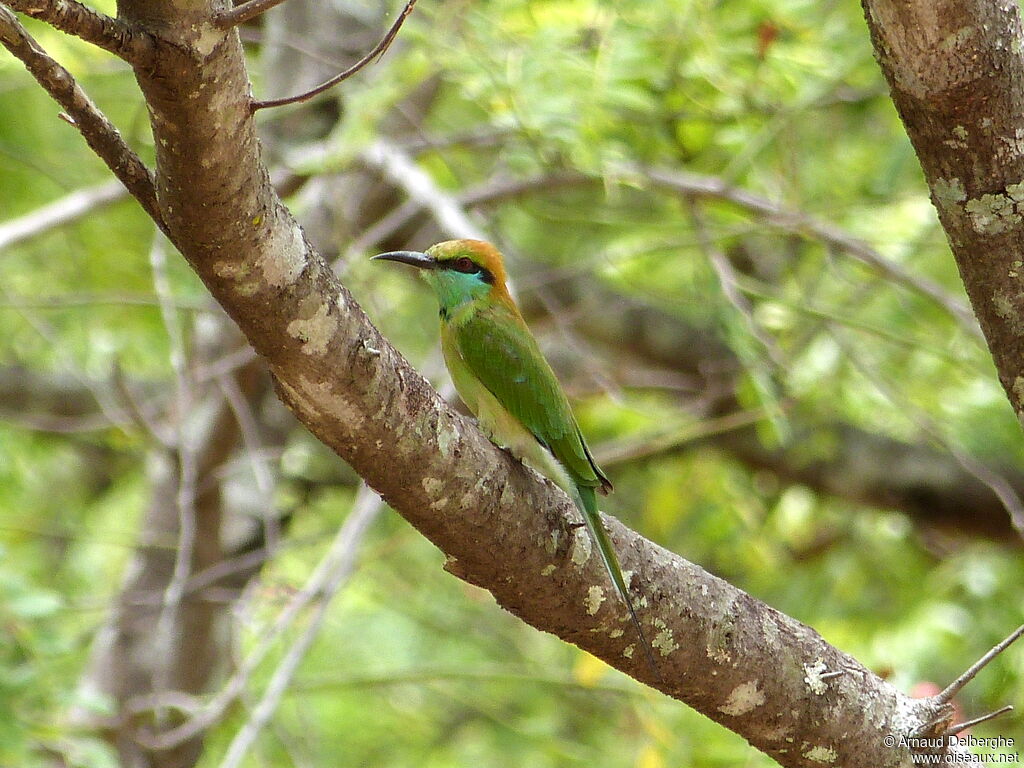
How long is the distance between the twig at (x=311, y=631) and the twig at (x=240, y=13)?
→ 2.02 meters

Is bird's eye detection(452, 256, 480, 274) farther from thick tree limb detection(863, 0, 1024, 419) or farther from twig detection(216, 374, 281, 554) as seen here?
thick tree limb detection(863, 0, 1024, 419)

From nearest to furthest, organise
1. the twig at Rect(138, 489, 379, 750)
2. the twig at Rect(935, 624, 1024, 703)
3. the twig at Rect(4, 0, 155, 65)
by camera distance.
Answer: the twig at Rect(4, 0, 155, 65) → the twig at Rect(935, 624, 1024, 703) → the twig at Rect(138, 489, 379, 750)

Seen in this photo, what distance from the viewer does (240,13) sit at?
4.32ft

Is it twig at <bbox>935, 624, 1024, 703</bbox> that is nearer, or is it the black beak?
twig at <bbox>935, 624, 1024, 703</bbox>

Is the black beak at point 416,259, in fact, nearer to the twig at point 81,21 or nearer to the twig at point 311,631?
the twig at point 311,631

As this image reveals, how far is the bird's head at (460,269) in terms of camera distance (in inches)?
121

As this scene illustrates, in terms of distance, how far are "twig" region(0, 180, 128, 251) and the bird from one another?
150 cm

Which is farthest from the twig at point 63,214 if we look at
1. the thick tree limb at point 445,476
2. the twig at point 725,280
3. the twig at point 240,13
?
the twig at point 240,13

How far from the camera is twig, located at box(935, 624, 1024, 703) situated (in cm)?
204

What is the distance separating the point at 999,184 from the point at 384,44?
1.07 m

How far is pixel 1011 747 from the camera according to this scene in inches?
121

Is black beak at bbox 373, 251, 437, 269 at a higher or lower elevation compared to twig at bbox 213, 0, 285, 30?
higher

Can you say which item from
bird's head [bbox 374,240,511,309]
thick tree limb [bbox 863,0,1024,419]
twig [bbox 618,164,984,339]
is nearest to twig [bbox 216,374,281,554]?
bird's head [bbox 374,240,511,309]

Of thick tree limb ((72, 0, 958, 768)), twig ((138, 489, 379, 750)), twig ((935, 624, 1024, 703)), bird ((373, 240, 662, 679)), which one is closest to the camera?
thick tree limb ((72, 0, 958, 768))
